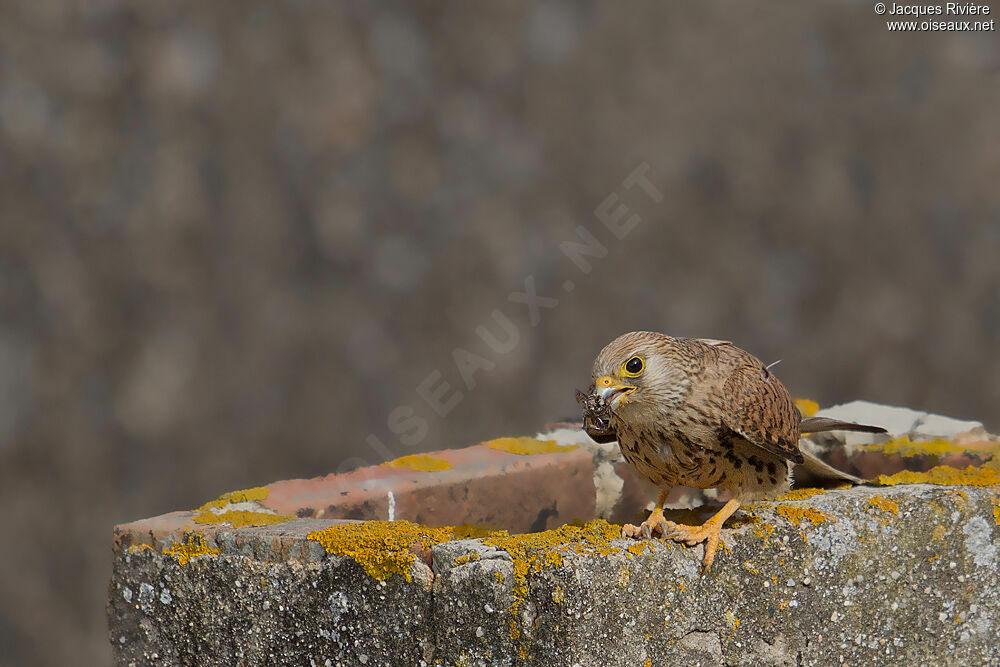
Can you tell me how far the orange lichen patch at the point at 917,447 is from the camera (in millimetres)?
2863

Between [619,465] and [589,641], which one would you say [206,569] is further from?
[619,465]

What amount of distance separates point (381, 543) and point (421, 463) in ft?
2.74

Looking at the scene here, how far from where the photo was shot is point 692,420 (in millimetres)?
2064

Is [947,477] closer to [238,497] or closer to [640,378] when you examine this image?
[640,378]

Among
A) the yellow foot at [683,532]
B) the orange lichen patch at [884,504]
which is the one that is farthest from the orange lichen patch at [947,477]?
the yellow foot at [683,532]

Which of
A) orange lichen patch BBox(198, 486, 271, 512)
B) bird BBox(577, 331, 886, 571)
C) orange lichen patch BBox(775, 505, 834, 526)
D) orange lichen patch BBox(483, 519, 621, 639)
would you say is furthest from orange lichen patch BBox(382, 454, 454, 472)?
orange lichen patch BBox(775, 505, 834, 526)

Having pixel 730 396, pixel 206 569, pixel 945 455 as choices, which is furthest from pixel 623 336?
pixel 945 455

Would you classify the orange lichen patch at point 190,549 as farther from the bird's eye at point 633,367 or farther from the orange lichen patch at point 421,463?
the bird's eye at point 633,367

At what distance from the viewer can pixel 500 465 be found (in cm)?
278

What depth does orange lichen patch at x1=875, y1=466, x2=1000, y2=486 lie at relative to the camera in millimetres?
2484

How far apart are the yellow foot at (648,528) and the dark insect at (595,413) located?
202mm

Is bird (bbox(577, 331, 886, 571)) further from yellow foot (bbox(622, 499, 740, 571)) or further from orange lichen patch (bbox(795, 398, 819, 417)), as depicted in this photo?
orange lichen patch (bbox(795, 398, 819, 417))

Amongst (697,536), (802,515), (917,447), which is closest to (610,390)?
(697,536)

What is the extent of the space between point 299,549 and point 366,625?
0.19m
